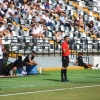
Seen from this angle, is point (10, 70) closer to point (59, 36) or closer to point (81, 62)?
point (81, 62)

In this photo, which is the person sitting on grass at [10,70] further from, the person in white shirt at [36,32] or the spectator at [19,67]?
the person in white shirt at [36,32]

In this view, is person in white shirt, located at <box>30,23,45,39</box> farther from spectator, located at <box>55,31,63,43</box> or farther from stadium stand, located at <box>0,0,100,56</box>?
spectator, located at <box>55,31,63,43</box>

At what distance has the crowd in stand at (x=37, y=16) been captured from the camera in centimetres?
3516

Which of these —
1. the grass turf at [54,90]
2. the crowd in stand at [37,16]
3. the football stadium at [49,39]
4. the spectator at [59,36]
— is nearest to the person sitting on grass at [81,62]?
the football stadium at [49,39]

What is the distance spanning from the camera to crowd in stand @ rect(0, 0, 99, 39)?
1384 inches

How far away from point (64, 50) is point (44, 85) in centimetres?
250

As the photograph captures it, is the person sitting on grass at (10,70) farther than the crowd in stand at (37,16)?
No

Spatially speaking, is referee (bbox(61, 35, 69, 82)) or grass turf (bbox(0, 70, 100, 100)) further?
referee (bbox(61, 35, 69, 82))

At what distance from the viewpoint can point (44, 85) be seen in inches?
800

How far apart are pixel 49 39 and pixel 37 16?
6.86 ft

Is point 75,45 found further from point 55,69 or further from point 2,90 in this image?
point 2,90

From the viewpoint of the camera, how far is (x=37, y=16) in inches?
1458

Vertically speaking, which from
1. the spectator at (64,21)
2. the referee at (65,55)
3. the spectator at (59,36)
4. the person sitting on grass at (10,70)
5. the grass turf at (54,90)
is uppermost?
the spectator at (64,21)

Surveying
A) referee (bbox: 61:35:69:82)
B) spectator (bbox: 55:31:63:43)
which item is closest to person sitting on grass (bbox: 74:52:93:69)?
spectator (bbox: 55:31:63:43)
